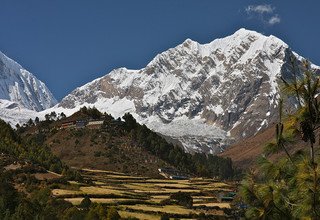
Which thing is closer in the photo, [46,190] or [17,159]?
[46,190]

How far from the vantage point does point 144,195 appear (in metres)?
145

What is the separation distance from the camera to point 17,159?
154125 mm

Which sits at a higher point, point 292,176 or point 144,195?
point 292,176

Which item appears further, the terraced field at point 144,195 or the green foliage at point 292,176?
the terraced field at point 144,195

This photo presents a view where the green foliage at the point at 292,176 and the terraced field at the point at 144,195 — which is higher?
the green foliage at the point at 292,176

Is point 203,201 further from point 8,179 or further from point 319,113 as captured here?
point 319,113

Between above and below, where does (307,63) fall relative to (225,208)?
above

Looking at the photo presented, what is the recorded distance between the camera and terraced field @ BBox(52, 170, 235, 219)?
120400 mm

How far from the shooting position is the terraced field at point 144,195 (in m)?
120

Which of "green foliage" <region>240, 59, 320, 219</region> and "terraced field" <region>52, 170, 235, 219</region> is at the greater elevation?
"green foliage" <region>240, 59, 320, 219</region>

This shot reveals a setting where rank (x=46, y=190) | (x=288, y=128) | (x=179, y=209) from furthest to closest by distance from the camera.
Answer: (x=179, y=209) → (x=46, y=190) → (x=288, y=128)

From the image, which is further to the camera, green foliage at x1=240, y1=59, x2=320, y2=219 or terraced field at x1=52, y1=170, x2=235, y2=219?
terraced field at x1=52, y1=170, x2=235, y2=219

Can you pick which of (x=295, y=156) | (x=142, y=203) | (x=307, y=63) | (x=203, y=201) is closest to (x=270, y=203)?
(x=295, y=156)

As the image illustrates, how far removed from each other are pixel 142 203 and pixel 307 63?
112112 mm
